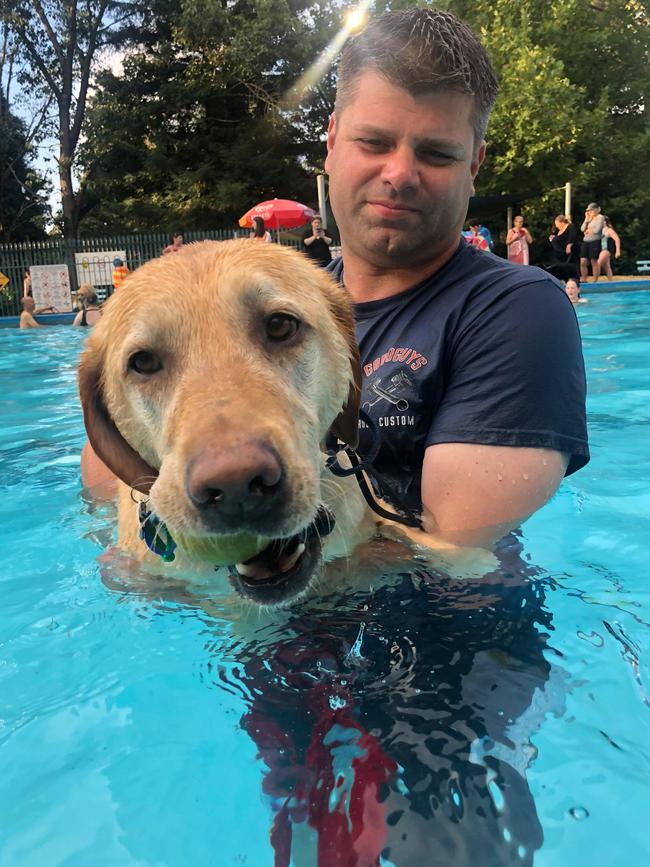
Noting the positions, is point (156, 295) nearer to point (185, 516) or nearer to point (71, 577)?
point (185, 516)

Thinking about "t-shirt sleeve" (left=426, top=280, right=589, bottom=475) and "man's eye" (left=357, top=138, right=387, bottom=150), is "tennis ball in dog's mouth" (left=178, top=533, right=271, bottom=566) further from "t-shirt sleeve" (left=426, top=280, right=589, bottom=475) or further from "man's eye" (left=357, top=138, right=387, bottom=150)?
"man's eye" (left=357, top=138, right=387, bottom=150)

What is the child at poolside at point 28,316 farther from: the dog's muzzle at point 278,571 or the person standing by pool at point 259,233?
the dog's muzzle at point 278,571

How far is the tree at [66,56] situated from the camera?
31000 millimetres

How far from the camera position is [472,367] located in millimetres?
2527

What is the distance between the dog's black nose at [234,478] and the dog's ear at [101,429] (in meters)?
0.91

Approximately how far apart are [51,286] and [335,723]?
23.9 meters

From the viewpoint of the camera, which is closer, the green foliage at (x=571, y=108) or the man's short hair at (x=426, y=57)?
the man's short hair at (x=426, y=57)

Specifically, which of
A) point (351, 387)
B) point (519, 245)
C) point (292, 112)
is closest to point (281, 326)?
point (351, 387)

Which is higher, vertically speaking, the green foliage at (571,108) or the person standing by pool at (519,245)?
the green foliage at (571,108)

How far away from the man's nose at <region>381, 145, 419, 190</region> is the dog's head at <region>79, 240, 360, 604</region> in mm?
466

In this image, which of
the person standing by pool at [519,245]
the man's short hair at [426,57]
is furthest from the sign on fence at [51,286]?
the man's short hair at [426,57]

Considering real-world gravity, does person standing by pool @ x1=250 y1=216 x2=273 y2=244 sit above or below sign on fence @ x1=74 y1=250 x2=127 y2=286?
above

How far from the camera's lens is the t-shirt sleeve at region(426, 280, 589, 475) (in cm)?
241

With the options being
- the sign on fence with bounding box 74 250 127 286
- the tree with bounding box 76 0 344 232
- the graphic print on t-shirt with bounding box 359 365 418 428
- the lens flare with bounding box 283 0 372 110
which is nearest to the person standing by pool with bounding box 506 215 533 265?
the tree with bounding box 76 0 344 232
